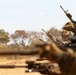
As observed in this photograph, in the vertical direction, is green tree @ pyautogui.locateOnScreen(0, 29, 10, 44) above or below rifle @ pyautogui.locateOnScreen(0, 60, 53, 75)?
above

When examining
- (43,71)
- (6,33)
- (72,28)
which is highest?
(6,33)

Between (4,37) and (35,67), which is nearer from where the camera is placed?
(35,67)

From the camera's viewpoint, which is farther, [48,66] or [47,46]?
[48,66]

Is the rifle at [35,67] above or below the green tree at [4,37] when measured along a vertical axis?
below

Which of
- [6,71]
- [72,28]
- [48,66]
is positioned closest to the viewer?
[48,66]

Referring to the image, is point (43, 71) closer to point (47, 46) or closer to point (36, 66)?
point (36, 66)

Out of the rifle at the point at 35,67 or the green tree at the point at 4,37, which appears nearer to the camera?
the rifle at the point at 35,67

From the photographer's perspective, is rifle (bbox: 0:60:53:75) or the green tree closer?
rifle (bbox: 0:60:53:75)

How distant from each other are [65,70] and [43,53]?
45 centimetres

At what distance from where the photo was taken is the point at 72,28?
35.1 feet

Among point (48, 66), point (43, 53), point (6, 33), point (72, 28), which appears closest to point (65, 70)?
point (43, 53)

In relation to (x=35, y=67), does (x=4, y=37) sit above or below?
above

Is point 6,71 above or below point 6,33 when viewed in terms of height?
below

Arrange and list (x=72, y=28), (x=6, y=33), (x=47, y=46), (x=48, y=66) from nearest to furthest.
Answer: (x=47, y=46) < (x=48, y=66) < (x=72, y=28) < (x=6, y=33)
